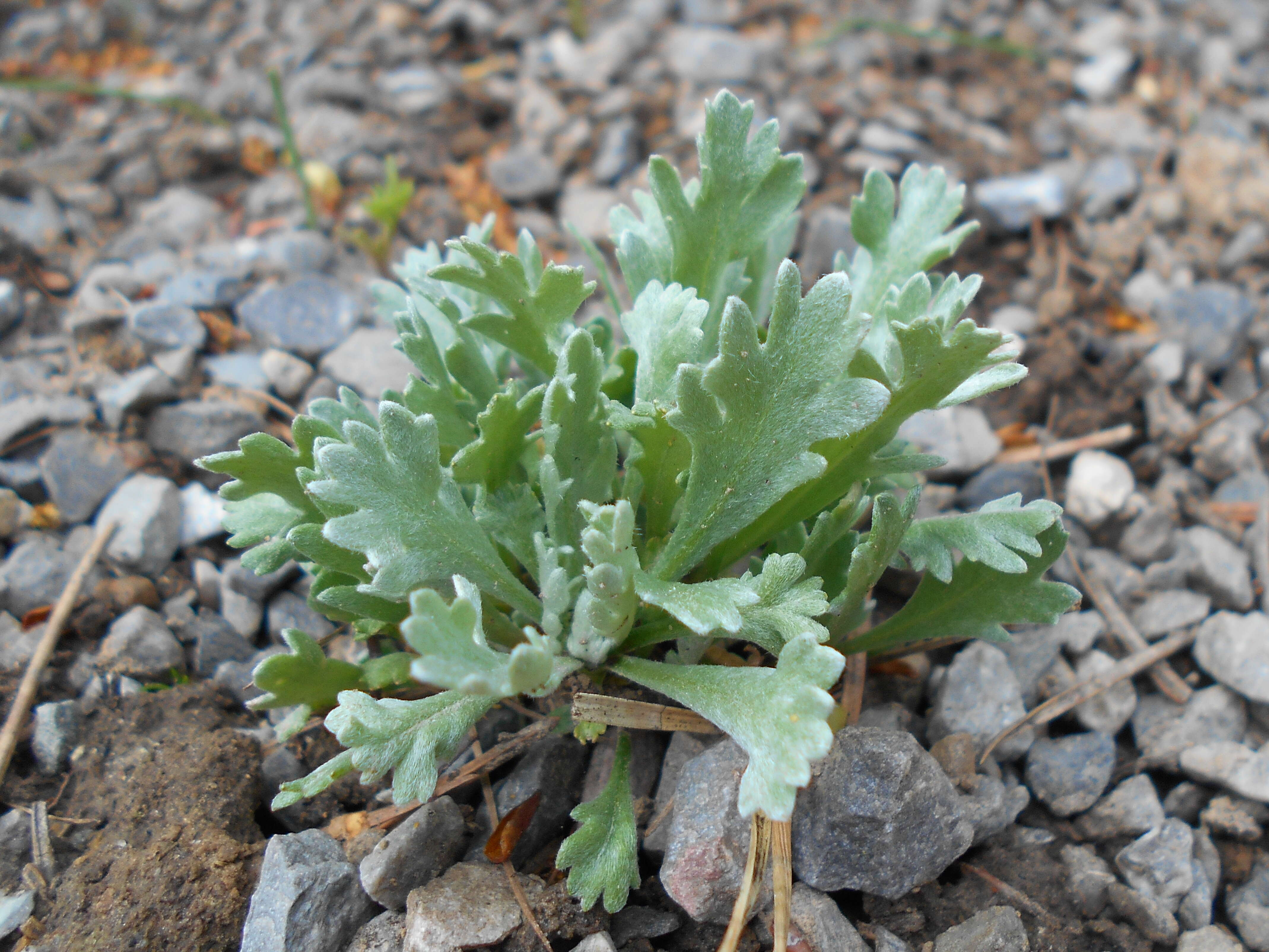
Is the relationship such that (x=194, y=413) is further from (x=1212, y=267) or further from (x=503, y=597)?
(x=1212, y=267)

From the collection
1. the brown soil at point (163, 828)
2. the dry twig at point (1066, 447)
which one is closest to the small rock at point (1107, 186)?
the dry twig at point (1066, 447)

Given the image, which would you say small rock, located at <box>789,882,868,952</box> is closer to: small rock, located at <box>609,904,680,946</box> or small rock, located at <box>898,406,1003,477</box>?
small rock, located at <box>609,904,680,946</box>

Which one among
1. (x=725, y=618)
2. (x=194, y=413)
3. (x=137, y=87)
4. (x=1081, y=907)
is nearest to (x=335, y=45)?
(x=137, y=87)

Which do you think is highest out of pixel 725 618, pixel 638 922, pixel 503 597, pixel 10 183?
pixel 10 183

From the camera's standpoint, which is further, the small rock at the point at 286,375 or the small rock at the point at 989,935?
the small rock at the point at 286,375

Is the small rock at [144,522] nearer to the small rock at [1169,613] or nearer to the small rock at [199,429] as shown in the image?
the small rock at [199,429]

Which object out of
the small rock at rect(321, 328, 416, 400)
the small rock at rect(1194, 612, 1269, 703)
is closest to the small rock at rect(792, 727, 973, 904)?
the small rock at rect(1194, 612, 1269, 703)
